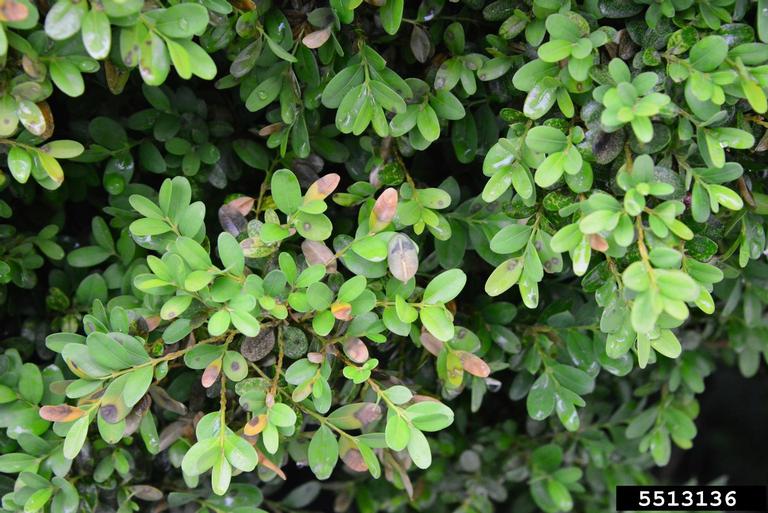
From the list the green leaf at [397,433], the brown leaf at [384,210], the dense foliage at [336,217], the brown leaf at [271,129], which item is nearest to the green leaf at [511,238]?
the dense foliage at [336,217]

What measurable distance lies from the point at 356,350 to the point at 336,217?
1.01 feet

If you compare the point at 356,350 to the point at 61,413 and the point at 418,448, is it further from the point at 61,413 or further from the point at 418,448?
the point at 61,413

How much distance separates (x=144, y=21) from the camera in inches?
31.3

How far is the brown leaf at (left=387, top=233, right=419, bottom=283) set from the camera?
35.2 inches

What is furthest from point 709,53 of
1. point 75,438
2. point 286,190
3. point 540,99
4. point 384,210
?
point 75,438

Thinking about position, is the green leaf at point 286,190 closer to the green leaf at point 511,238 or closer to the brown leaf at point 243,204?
the brown leaf at point 243,204

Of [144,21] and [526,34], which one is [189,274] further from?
[526,34]

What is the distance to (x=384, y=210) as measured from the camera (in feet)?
3.01

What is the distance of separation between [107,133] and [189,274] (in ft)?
1.19

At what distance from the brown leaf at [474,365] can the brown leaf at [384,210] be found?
0.23 metres

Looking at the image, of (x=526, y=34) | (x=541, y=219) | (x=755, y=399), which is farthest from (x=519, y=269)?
(x=755, y=399)

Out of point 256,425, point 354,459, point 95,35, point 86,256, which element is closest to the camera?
point 95,35

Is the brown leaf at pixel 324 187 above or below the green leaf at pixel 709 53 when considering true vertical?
below

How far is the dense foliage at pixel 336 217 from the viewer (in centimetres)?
84
